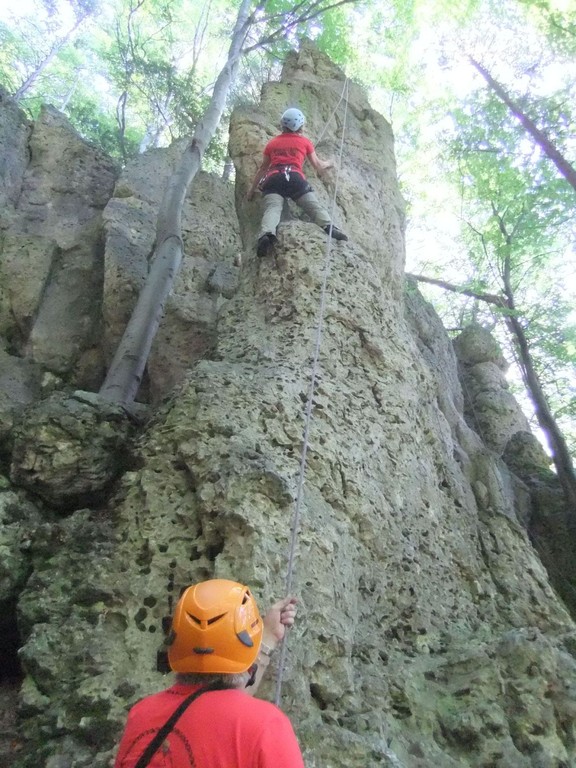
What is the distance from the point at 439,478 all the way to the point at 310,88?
656cm

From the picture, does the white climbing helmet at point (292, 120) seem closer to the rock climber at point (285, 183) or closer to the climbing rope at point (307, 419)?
the rock climber at point (285, 183)

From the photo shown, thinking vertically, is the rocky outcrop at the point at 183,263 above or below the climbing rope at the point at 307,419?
above

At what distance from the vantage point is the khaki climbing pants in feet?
19.9

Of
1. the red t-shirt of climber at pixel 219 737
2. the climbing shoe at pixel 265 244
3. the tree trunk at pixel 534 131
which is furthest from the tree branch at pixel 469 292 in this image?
the red t-shirt of climber at pixel 219 737

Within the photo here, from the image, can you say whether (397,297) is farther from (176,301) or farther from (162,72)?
(162,72)

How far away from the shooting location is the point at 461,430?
8.16 m

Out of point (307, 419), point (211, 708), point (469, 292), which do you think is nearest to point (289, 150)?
point (307, 419)

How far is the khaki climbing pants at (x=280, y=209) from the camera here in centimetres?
607

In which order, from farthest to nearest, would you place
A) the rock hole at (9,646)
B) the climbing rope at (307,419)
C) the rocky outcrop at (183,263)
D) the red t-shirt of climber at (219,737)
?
the rocky outcrop at (183,263) < the rock hole at (9,646) < the climbing rope at (307,419) < the red t-shirt of climber at (219,737)

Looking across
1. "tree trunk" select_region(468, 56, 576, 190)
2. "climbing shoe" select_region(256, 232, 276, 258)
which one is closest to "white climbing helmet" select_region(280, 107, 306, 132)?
"climbing shoe" select_region(256, 232, 276, 258)

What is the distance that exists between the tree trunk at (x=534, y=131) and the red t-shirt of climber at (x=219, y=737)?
8.90 m

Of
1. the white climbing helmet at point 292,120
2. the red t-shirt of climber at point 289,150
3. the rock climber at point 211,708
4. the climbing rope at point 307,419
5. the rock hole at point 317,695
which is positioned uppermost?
the white climbing helmet at point 292,120

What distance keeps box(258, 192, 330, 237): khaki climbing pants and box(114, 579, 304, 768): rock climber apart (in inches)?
185

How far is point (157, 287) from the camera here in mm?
6277
